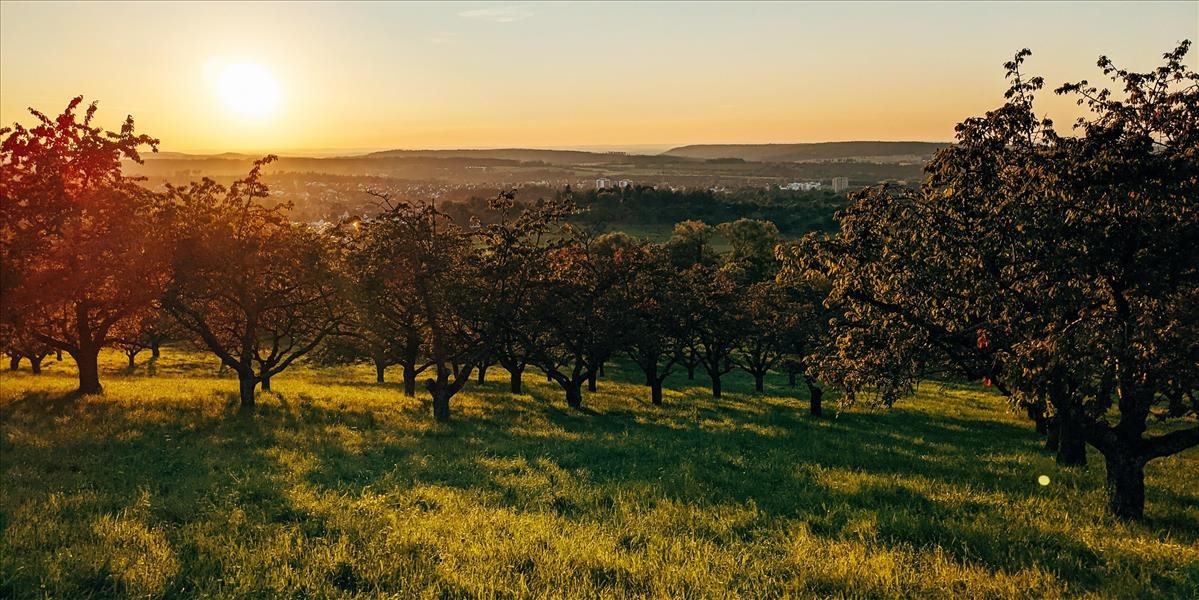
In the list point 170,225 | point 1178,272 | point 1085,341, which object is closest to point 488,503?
point 1085,341

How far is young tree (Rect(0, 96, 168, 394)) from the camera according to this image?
21203 mm

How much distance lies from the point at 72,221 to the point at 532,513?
20.2m

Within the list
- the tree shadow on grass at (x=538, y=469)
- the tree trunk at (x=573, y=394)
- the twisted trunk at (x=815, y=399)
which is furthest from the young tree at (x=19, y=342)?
the twisted trunk at (x=815, y=399)

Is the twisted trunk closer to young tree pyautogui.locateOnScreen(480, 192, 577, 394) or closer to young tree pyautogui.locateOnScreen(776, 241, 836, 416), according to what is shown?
young tree pyautogui.locateOnScreen(776, 241, 836, 416)

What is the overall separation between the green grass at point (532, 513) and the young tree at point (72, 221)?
4.38 metres

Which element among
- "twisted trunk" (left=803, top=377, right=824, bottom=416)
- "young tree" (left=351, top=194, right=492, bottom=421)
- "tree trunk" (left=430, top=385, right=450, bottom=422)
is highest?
"young tree" (left=351, top=194, right=492, bottom=421)

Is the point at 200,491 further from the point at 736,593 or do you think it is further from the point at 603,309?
the point at 603,309

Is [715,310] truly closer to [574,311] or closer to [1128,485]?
[574,311]

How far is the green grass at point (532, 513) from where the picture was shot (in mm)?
9195

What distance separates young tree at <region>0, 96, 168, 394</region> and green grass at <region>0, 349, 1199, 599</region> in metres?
4.38

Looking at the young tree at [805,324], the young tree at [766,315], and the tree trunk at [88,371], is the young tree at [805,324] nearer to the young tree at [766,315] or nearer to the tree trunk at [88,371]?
the young tree at [766,315]

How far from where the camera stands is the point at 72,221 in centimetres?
2236

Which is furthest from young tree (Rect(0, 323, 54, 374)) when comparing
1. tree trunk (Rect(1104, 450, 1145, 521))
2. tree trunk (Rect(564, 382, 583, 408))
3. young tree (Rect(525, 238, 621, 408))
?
tree trunk (Rect(1104, 450, 1145, 521))

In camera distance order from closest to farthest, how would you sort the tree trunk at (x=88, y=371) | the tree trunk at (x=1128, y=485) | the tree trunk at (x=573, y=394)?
the tree trunk at (x=1128, y=485) → the tree trunk at (x=88, y=371) → the tree trunk at (x=573, y=394)
